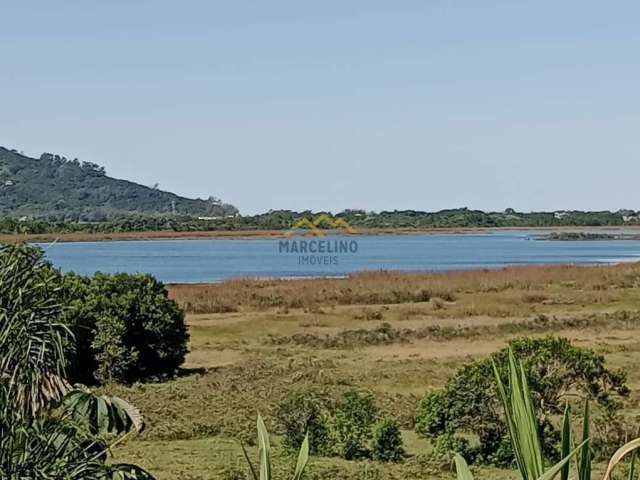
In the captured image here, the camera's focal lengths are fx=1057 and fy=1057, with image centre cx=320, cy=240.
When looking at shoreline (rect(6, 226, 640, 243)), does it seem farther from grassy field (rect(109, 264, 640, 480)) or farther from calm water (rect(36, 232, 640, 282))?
grassy field (rect(109, 264, 640, 480))

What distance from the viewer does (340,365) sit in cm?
1552

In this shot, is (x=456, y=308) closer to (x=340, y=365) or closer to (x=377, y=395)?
(x=340, y=365)

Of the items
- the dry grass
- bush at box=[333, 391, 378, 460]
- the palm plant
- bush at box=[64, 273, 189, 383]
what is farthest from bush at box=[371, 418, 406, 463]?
the dry grass

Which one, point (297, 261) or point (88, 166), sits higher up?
point (88, 166)

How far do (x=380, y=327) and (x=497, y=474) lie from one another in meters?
12.2

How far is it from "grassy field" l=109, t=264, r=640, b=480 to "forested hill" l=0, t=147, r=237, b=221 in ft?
307

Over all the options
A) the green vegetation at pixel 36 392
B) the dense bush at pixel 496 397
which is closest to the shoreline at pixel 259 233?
the dense bush at pixel 496 397

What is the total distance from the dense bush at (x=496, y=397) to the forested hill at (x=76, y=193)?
112 m

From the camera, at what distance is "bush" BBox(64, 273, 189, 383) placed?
13.7m

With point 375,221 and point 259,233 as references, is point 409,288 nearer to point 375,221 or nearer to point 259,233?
point 259,233

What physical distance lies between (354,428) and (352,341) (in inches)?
350

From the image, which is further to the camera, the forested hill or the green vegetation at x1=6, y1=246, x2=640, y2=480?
the forested hill

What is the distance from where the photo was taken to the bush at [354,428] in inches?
369

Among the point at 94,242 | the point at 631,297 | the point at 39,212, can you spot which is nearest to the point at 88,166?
the point at 39,212
